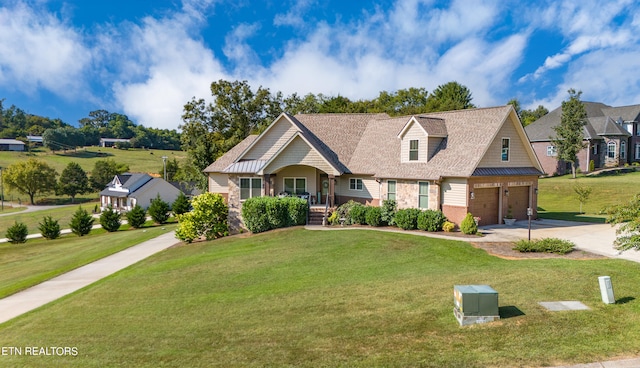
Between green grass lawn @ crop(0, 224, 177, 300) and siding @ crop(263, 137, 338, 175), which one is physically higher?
siding @ crop(263, 137, 338, 175)

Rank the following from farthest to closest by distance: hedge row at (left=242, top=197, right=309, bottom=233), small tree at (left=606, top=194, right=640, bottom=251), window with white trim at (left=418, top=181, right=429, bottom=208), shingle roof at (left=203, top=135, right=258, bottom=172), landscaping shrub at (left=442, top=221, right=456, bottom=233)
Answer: shingle roof at (left=203, top=135, right=258, bottom=172) < hedge row at (left=242, top=197, right=309, bottom=233) < window with white trim at (left=418, top=181, right=429, bottom=208) < landscaping shrub at (left=442, top=221, right=456, bottom=233) < small tree at (left=606, top=194, right=640, bottom=251)

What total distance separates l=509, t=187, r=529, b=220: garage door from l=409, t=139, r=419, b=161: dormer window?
243 inches

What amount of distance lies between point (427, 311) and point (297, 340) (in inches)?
131

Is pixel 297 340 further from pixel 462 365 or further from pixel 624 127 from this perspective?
pixel 624 127

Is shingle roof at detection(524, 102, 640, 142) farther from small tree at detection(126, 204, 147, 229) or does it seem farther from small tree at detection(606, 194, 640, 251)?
small tree at detection(126, 204, 147, 229)

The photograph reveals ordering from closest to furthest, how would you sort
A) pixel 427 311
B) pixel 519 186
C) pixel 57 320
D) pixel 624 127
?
pixel 427 311, pixel 57 320, pixel 519 186, pixel 624 127

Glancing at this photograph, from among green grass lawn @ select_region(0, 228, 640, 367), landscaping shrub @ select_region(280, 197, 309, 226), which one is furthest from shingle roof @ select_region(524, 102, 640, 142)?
green grass lawn @ select_region(0, 228, 640, 367)

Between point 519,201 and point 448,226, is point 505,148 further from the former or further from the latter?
point 448,226

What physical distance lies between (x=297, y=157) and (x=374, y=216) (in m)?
7.10

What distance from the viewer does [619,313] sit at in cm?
946

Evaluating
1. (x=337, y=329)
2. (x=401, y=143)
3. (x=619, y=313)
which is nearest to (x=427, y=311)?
(x=337, y=329)

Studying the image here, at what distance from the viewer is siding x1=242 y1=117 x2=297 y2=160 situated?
30.1 m

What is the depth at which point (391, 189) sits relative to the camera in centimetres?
2681

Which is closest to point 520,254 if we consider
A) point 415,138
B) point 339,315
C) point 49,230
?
point 339,315
